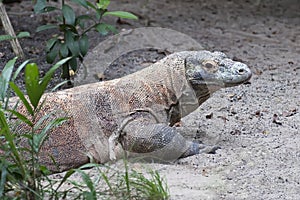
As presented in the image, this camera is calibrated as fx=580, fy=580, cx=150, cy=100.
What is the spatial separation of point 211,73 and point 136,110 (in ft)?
1.81

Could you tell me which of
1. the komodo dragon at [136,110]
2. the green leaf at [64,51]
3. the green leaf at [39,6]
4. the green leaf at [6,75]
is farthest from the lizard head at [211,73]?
the green leaf at [6,75]

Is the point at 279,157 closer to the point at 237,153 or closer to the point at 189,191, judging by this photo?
the point at 237,153

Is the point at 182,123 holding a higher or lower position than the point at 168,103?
lower

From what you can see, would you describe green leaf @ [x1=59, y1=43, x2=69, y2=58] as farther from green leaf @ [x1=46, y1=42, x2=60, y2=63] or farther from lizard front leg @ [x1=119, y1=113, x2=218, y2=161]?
lizard front leg @ [x1=119, y1=113, x2=218, y2=161]

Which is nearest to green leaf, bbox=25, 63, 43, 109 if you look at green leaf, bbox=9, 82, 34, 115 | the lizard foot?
green leaf, bbox=9, 82, 34, 115

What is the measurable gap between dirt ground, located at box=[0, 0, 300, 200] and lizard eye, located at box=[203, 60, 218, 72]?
0.48 m

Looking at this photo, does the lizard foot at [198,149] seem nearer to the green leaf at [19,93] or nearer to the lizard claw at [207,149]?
the lizard claw at [207,149]

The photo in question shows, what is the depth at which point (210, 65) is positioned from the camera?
374 cm

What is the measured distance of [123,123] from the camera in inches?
139

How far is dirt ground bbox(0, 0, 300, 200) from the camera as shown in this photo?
10.0ft

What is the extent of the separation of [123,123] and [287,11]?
4.88 metres

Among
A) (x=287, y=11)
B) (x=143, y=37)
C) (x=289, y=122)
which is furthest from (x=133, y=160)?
(x=287, y=11)

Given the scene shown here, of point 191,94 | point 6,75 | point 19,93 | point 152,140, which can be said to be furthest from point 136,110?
point 19,93

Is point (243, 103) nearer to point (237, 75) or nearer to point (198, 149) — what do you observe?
point (237, 75)
